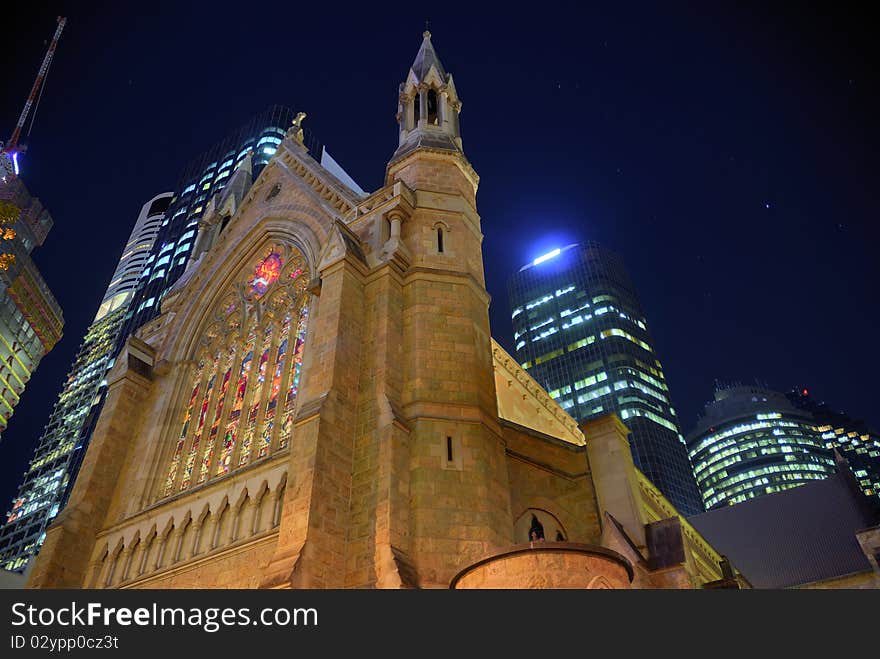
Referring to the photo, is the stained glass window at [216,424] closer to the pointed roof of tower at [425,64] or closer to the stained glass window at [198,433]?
the stained glass window at [198,433]

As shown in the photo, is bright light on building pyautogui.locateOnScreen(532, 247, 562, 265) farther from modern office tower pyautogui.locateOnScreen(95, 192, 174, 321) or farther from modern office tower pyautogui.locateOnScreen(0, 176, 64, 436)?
modern office tower pyautogui.locateOnScreen(0, 176, 64, 436)

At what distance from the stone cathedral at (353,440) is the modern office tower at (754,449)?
393 ft

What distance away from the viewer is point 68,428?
271 feet

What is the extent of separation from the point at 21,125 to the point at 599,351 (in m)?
81.1

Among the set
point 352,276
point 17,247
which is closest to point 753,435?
point 17,247

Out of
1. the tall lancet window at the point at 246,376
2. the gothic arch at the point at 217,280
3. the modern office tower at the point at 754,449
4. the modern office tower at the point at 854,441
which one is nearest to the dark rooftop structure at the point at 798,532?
the tall lancet window at the point at 246,376

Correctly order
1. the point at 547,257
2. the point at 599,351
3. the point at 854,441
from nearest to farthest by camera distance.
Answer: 1. the point at 599,351
2. the point at 547,257
3. the point at 854,441

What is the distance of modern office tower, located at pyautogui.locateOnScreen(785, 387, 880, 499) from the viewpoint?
479ft

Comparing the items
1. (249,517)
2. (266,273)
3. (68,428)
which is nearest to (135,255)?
(68,428)

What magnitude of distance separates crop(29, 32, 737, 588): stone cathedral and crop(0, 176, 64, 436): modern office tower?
55372 mm

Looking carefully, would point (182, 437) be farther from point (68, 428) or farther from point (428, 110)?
point (68, 428)

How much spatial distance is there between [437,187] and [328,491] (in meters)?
11.9

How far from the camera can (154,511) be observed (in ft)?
66.2
